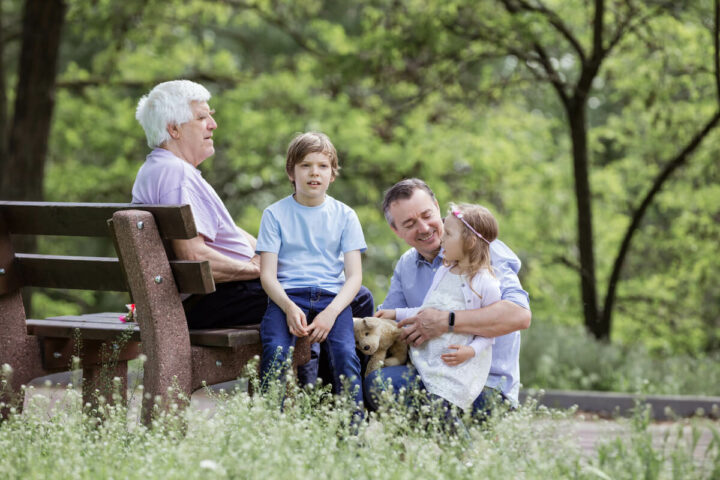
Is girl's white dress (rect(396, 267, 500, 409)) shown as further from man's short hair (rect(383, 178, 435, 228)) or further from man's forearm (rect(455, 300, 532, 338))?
man's short hair (rect(383, 178, 435, 228))

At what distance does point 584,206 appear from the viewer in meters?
10.5

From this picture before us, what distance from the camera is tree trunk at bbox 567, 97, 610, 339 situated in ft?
34.0

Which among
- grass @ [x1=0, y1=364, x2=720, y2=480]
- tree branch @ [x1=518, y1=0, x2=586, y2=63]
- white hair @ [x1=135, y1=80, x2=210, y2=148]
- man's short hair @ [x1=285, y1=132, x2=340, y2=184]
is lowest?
grass @ [x1=0, y1=364, x2=720, y2=480]

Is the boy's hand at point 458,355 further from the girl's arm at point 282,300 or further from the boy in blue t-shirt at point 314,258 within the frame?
the girl's arm at point 282,300

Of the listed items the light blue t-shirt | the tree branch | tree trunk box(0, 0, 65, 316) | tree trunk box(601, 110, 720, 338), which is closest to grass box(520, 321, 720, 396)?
tree trunk box(601, 110, 720, 338)

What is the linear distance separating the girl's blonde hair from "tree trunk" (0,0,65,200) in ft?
24.0

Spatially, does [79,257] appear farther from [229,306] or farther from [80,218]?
[229,306]

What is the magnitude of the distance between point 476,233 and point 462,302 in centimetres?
31

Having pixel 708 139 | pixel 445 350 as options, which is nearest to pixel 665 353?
pixel 708 139

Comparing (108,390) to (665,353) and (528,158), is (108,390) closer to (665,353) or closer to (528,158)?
(665,353)

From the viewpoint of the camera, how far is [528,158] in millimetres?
16188

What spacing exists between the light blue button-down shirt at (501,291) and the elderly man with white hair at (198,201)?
8.1 inches

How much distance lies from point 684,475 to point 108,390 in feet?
7.83

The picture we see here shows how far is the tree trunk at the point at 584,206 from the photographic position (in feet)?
34.0
